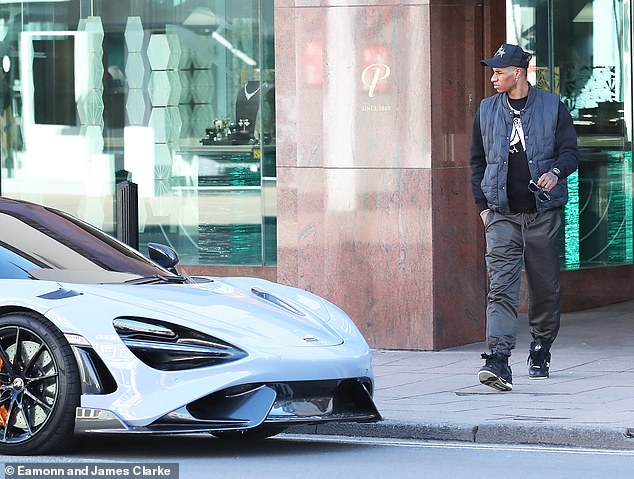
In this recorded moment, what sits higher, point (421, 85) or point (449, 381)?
point (421, 85)

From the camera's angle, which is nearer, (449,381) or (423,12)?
(449,381)

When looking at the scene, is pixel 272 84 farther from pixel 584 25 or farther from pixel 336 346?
pixel 336 346

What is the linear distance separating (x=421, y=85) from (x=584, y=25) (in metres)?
3.51

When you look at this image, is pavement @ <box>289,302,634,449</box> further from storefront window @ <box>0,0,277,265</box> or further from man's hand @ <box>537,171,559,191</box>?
storefront window @ <box>0,0,277,265</box>

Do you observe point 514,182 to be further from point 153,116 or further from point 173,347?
point 153,116

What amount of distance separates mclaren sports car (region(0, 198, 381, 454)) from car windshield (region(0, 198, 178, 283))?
0.03 m

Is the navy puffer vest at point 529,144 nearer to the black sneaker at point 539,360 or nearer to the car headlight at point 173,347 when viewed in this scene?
the black sneaker at point 539,360

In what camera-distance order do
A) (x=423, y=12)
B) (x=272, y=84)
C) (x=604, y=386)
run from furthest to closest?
1. (x=272, y=84)
2. (x=423, y=12)
3. (x=604, y=386)

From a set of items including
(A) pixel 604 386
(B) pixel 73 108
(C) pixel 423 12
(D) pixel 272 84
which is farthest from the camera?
(B) pixel 73 108

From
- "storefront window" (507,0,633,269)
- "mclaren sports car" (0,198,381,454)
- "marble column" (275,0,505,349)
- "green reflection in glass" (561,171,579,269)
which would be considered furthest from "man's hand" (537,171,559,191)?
"green reflection in glass" (561,171,579,269)

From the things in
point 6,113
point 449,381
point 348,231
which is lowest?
point 449,381

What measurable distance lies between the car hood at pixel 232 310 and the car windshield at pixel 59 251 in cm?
35

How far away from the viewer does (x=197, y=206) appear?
587 inches

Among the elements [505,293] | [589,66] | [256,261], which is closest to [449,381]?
[505,293]
